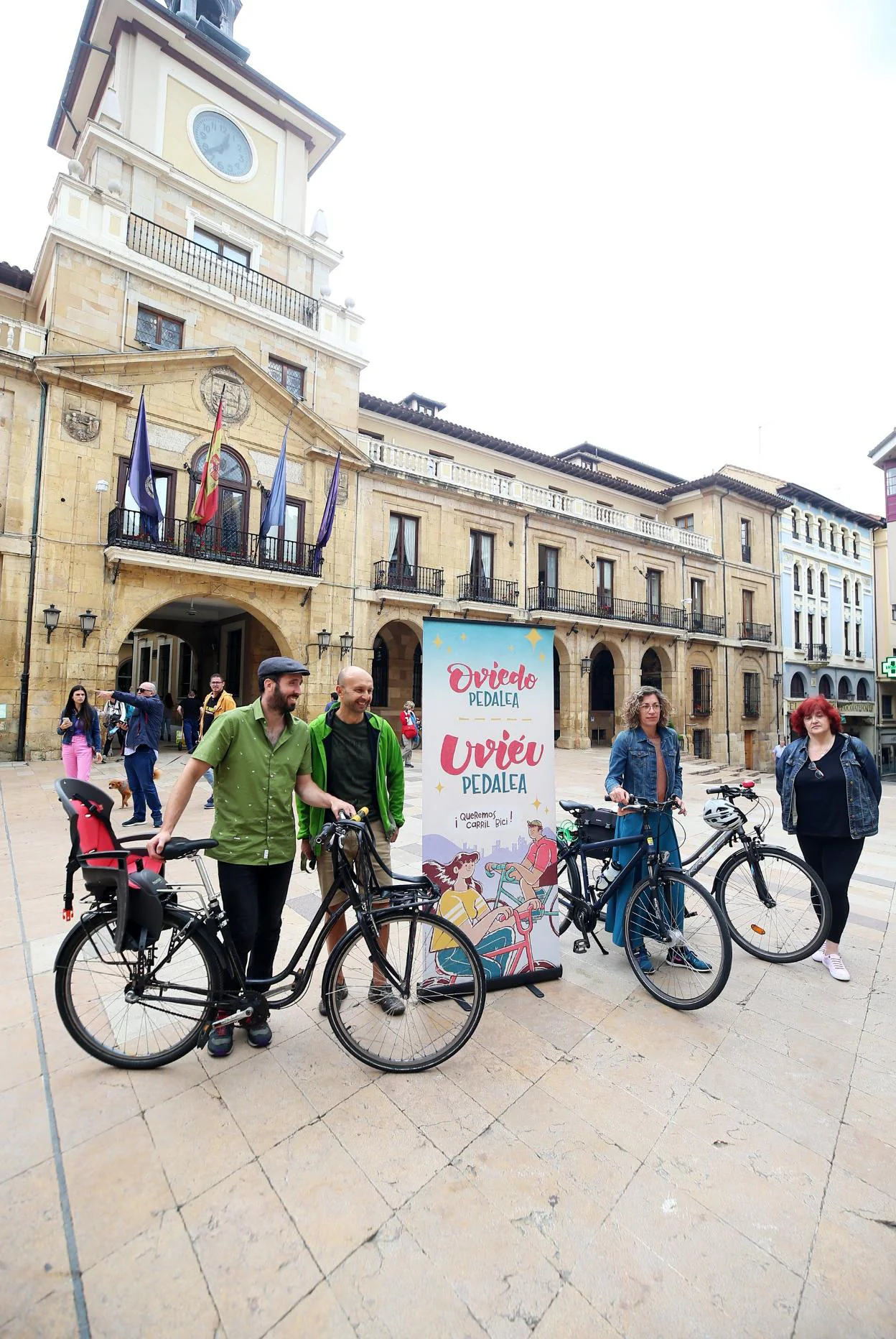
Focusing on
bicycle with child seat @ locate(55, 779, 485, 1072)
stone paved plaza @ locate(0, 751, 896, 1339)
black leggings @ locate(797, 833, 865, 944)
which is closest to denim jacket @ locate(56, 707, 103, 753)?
stone paved plaza @ locate(0, 751, 896, 1339)

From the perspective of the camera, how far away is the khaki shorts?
305 cm

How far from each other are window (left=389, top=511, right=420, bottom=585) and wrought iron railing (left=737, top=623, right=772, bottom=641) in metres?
17.7

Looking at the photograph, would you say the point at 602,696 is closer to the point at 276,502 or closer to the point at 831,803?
the point at 276,502

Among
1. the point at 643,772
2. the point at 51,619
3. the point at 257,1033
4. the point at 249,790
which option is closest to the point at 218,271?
the point at 51,619

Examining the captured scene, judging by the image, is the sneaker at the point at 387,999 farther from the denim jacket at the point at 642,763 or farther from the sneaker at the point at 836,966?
the sneaker at the point at 836,966

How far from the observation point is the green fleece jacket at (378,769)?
9.91 feet

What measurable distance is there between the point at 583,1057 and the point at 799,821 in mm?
2104

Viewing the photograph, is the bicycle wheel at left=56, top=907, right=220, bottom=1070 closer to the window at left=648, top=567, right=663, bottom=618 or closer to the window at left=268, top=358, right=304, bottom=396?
the window at left=268, top=358, right=304, bottom=396

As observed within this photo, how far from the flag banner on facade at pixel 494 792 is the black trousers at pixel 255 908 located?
761 mm

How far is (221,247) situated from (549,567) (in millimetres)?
14334

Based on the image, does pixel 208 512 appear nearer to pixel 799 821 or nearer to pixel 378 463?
pixel 378 463

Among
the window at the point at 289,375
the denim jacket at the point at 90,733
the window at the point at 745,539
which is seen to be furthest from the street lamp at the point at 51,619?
the window at the point at 745,539

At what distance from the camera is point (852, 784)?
11.6 ft

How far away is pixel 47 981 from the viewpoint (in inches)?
128
